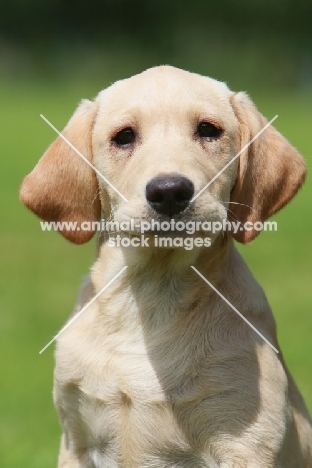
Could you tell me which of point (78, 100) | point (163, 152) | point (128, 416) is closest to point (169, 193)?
point (163, 152)

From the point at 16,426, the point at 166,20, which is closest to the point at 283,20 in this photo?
the point at 166,20

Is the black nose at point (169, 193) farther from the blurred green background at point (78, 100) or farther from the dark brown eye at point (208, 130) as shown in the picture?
the blurred green background at point (78, 100)

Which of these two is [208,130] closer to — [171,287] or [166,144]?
[166,144]

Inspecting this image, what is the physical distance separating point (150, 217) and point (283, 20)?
4361cm

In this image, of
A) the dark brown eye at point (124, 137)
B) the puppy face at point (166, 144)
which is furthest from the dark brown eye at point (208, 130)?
the dark brown eye at point (124, 137)

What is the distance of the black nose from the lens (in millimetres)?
4379

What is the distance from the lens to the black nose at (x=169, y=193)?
4.38 m

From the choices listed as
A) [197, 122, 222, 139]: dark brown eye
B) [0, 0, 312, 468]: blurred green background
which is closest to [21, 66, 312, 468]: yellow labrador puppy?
[197, 122, 222, 139]: dark brown eye

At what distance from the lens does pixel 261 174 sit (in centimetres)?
503

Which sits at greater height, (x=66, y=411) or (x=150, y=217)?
(x=150, y=217)

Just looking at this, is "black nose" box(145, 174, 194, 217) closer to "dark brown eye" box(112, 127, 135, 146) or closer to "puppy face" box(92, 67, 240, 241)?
"puppy face" box(92, 67, 240, 241)

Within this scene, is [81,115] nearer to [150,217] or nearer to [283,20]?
[150,217]

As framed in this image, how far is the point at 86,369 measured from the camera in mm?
4910

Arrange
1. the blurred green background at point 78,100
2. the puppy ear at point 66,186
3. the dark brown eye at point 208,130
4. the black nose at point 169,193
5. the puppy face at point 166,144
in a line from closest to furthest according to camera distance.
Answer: the black nose at point 169,193 → the puppy face at point 166,144 → the dark brown eye at point 208,130 → the puppy ear at point 66,186 → the blurred green background at point 78,100
